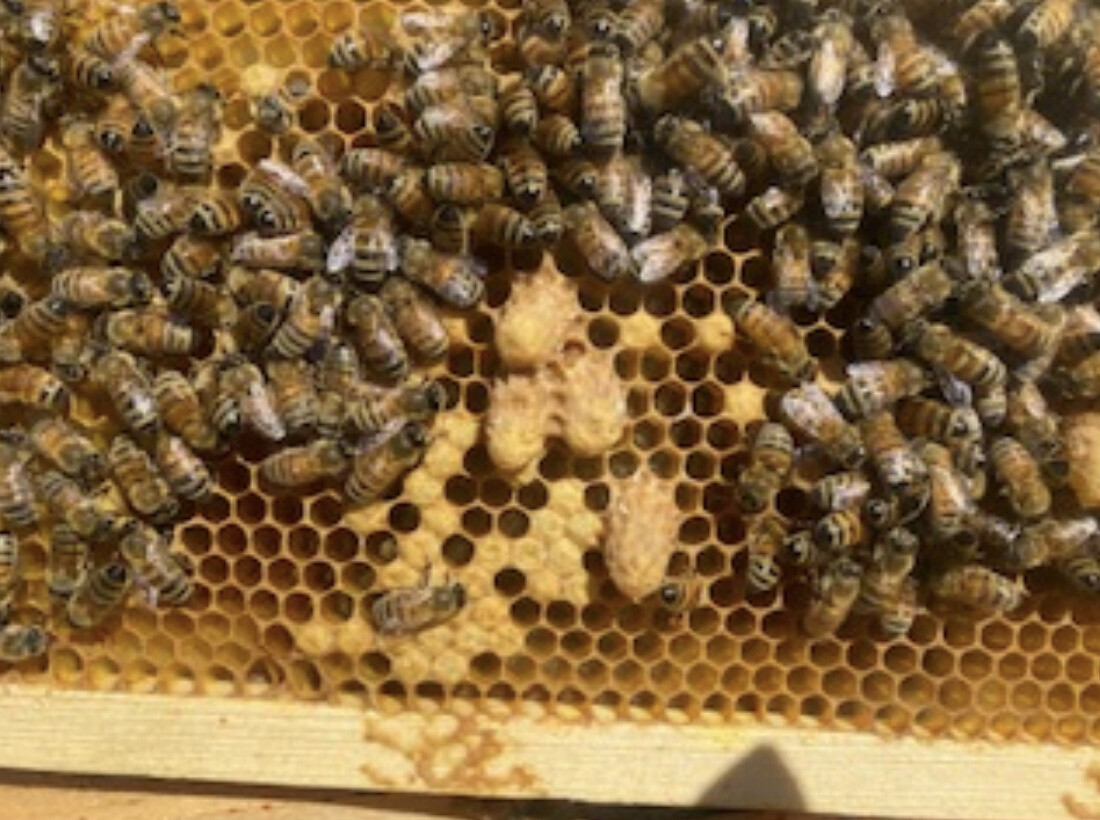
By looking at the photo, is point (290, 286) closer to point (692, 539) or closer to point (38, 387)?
point (38, 387)

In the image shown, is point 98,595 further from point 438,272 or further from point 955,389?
point 955,389

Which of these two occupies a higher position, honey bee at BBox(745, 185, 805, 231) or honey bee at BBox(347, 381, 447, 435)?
honey bee at BBox(745, 185, 805, 231)

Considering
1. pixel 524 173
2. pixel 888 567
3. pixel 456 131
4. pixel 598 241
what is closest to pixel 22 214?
pixel 456 131

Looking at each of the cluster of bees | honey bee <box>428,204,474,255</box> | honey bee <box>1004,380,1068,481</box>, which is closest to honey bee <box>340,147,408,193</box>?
the cluster of bees

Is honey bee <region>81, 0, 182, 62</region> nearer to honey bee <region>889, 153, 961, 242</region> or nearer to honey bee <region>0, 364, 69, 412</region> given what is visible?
honey bee <region>0, 364, 69, 412</region>

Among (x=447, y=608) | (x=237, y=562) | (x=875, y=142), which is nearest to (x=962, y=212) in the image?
(x=875, y=142)

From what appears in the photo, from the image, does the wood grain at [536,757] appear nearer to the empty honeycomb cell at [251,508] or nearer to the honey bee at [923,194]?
the empty honeycomb cell at [251,508]
